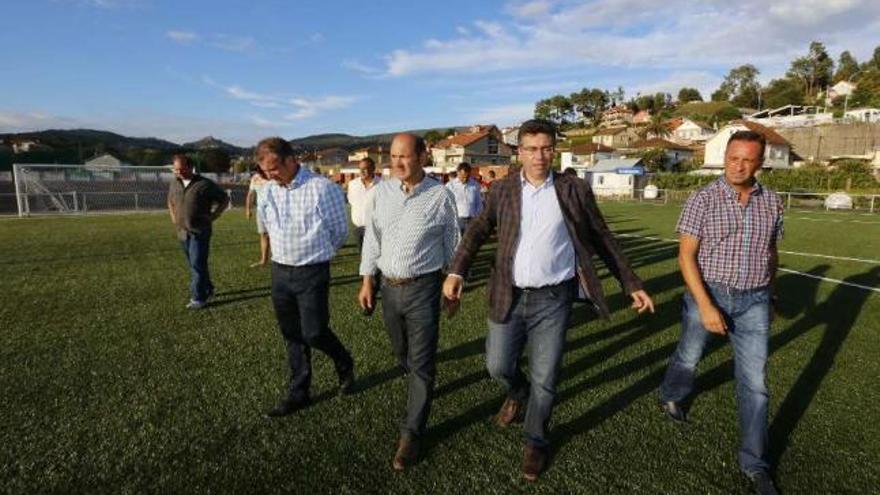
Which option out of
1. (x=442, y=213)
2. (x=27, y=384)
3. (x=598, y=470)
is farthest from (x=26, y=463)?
(x=598, y=470)

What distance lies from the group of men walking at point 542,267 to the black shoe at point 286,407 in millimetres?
958

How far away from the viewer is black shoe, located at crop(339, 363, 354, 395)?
13.5 ft

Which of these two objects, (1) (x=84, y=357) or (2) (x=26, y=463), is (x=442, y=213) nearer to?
(2) (x=26, y=463)

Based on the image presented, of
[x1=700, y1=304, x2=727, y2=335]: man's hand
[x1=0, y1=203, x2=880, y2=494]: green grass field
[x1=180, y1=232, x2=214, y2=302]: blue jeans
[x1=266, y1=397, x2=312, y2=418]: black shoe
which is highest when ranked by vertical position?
[x1=700, y1=304, x2=727, y2=335]: man's hand

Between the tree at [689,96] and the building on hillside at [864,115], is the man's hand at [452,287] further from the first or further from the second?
the tree at [689,96]

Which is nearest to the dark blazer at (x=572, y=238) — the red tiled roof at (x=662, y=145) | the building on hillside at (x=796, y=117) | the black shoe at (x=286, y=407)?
the black shoe at (x=286, y=407)

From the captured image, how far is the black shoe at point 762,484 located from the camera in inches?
111

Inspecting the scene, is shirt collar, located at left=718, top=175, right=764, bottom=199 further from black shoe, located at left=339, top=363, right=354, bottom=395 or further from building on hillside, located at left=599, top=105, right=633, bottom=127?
building on hillside, located at left=599, top=105, right=633, bottom=127

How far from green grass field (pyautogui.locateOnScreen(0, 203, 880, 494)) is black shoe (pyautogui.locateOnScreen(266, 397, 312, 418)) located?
0.32ft

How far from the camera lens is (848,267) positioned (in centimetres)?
997

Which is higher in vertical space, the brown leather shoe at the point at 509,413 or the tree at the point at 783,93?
the tree at the point at 783,93

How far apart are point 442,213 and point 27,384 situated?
3.84 meters

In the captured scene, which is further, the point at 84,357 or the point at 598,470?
the point at 84,357

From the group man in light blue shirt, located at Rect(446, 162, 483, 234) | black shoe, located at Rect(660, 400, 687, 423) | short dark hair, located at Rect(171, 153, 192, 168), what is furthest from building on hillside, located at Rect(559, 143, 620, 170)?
black shoe, located at Rect(660, 400, 687, 423)
